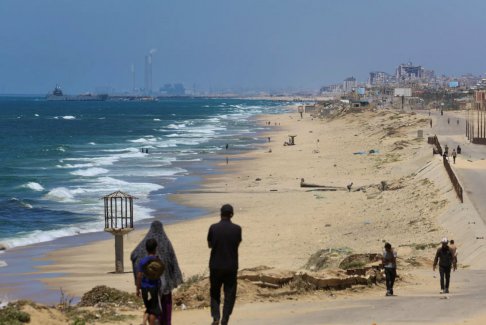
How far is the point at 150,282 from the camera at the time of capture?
8.90m

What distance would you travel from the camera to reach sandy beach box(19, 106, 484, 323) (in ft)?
72.3

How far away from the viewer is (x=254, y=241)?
2677cm

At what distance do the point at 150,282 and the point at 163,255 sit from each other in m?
0.39

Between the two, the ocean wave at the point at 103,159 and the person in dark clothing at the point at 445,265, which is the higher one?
the person in dark clothing at the point at 445,265

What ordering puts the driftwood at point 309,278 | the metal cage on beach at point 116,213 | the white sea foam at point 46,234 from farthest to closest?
the white sea foam at point 46,234 → the metal cage on beach at point 116,213 → the driftwood at point 309,278

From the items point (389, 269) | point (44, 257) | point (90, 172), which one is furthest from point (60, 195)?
point (389, 269)

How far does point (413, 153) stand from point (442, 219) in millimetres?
26388

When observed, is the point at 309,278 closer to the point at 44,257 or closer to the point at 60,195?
the point at 44,257

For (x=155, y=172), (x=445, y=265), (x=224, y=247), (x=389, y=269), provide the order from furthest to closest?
1. (x=155, y=172)
2. (x=445, y=265)
3. (x=389, y=269)
4. (x=224, y=247)

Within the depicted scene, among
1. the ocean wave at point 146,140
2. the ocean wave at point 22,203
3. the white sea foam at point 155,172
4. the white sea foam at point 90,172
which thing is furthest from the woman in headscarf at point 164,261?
the ocean wave at point 146,140

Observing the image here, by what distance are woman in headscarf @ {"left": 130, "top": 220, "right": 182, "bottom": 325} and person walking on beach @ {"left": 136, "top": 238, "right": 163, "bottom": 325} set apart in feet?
0.32

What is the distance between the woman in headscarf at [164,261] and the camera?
29.7ft

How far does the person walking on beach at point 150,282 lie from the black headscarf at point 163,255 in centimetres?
10

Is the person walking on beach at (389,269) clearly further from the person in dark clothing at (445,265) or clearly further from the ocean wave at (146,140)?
the ocean wave at (146,140)
